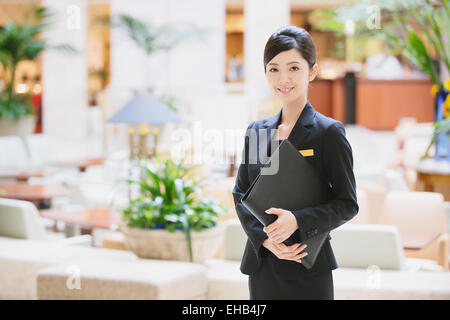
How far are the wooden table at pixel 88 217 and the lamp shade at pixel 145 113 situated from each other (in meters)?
→ 0.75

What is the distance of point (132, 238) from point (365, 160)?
234 inches

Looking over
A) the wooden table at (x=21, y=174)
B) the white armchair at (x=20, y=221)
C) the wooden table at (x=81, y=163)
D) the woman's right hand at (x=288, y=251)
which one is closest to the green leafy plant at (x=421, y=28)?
the woman's right hand at (x=288, y=251)

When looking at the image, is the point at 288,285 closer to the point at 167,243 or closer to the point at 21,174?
the point at 167,243

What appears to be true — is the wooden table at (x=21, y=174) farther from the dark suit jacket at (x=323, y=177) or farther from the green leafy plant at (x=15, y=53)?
the dark suit jacket at (x=323, y=177)

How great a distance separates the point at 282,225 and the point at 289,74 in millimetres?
385

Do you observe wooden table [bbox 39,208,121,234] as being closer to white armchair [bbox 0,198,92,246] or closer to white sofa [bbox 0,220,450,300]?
white armchair [bbox 0,198,92,246]

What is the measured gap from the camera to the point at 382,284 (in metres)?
2.82

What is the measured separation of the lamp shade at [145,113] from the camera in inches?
179

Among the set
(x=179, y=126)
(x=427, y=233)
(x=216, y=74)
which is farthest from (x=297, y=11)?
(x=427, y=233)

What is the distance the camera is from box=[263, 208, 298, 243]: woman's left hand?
4.97 feet

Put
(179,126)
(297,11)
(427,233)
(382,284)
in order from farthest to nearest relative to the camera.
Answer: (297,11)
(179,126)
(427,233)
(382,284)

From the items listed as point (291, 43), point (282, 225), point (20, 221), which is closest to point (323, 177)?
point (282, 225)

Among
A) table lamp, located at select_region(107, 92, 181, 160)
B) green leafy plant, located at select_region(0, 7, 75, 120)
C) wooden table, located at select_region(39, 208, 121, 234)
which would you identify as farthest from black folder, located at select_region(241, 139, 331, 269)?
green leafy plant, located at select_region(0, 7, 75, 120)
